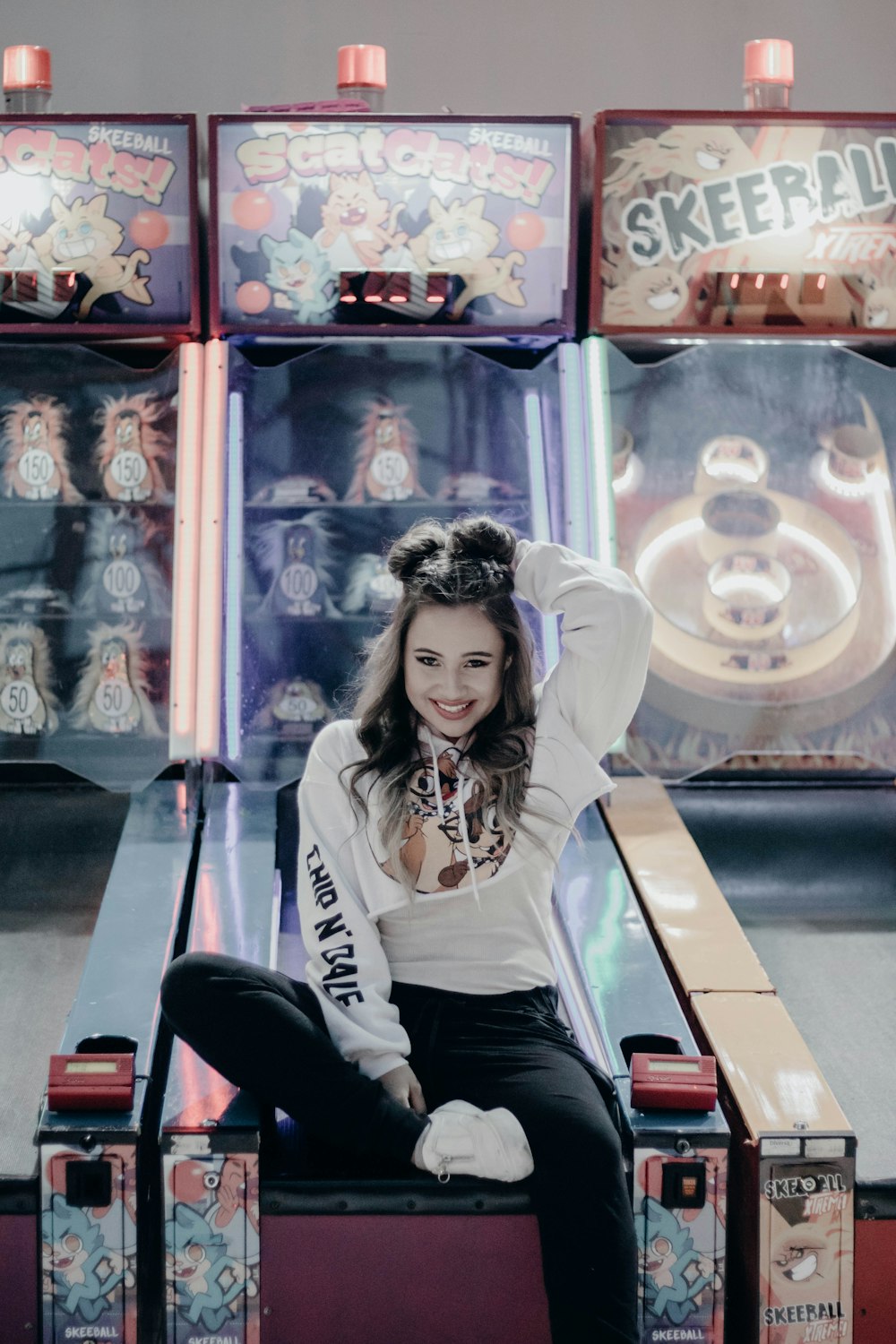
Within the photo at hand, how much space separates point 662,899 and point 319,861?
787mm

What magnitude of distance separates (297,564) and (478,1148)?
1590 mm

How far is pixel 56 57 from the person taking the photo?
11.6 feet

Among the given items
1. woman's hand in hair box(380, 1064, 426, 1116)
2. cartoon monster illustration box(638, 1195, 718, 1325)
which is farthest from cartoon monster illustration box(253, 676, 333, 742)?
cartoon monster illustration box(638, 1195, 718, 1325)

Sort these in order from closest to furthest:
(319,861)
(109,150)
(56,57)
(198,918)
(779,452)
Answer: (319,861) → (198,918) → (109,150) → (779,452) → (56,57)

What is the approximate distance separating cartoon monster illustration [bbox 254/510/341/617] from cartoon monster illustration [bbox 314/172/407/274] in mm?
568

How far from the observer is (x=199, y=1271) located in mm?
1885

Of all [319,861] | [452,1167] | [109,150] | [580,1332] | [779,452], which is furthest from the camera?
[779,452]

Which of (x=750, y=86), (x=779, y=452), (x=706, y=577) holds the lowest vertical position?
(x=706, y=577)

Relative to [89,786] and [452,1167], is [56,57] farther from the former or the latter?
[452,1167]

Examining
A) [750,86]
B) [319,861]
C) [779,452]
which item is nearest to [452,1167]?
[319,861]

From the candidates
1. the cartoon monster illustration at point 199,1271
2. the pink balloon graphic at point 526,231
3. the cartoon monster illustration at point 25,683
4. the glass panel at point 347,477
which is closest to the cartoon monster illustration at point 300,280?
the glass panel at point 347,477

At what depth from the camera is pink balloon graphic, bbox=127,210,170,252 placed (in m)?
2.95

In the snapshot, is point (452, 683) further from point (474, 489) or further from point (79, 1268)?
point (474, 489)

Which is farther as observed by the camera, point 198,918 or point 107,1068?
point 198,918
